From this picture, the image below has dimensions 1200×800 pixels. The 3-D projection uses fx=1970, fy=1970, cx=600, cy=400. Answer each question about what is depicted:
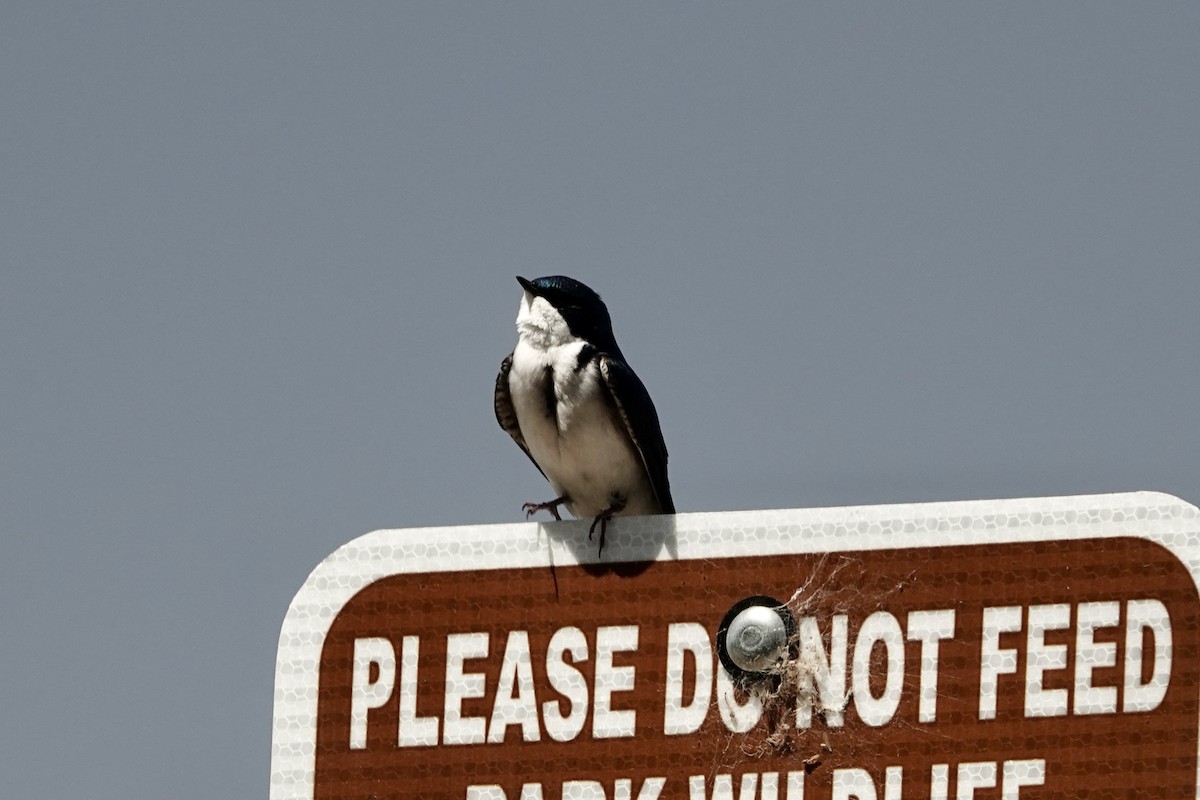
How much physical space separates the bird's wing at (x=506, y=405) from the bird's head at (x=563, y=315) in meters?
0.12

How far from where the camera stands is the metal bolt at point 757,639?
3.72 metres

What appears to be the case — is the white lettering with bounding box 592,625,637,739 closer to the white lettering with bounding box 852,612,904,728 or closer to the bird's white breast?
the white lettering with bounding box 852,612,904,728

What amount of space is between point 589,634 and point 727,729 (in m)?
0.32

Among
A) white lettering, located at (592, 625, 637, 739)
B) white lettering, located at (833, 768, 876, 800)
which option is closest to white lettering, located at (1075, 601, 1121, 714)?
white lettering, located at (833, 768, 876, 800)

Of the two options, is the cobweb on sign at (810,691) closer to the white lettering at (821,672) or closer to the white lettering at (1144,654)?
the white lettering at (821,672)

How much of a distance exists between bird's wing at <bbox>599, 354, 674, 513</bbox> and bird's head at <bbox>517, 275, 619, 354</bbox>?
20cm

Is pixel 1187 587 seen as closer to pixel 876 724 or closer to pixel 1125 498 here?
pixel 1125 498

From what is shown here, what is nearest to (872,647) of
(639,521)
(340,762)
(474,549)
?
(639,521)

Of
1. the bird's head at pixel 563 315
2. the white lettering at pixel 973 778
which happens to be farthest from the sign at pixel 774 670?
the bird's head at pixel 563 315

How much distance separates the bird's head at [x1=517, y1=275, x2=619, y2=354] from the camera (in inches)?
241

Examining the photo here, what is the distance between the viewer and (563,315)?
6.13m

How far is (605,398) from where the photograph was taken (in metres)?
5.85

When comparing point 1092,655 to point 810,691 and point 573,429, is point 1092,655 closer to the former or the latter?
point 810,691

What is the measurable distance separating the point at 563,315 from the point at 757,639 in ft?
8.32
